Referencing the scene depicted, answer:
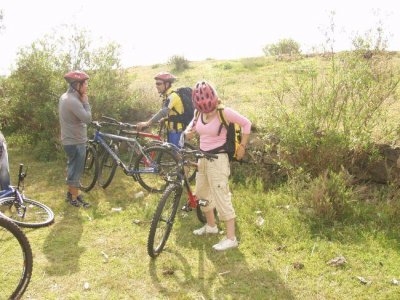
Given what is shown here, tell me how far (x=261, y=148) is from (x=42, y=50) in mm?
6818

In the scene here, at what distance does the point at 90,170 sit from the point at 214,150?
4073 mm

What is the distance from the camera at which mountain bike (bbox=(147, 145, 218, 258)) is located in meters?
5.30

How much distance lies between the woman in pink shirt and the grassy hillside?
0.62 meters

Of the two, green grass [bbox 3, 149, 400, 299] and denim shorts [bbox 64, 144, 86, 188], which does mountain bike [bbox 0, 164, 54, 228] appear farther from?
denim shorts [bbox 64, 144, 86, 188]

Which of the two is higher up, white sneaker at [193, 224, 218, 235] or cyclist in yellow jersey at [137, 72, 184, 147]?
cyclist in yellow jersey at [137, 72, 184, 147]

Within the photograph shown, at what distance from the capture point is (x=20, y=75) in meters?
10.8

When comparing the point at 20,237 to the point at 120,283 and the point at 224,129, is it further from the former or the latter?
the point at 224,129

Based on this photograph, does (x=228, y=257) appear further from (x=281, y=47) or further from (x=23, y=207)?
(x=281, y=47)

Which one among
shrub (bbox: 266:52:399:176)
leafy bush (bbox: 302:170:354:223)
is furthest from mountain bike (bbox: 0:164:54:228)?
shrub (bbox: 266:52:399:176)

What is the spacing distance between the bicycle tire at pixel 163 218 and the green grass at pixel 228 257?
0.62ft

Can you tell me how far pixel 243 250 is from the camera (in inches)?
232

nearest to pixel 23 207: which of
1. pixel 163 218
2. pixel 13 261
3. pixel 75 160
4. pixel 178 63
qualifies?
pixel 13 261

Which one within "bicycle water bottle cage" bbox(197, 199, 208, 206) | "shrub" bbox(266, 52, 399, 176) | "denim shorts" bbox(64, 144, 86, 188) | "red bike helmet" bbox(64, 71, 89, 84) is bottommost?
"bicycle water bottle cage" bbox(197, 199, 208, 206)

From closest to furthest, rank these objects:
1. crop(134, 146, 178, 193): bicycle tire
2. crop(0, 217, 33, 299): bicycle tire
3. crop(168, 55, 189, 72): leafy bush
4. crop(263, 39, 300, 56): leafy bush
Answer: crop(0, 217, 33, 299): bicycle tire → crop(134, 146, 178, 193): bicycle tire → crop(168, 55, 189, 72): leafy bush → crop(263, 39, 300, 56): leafy bush
